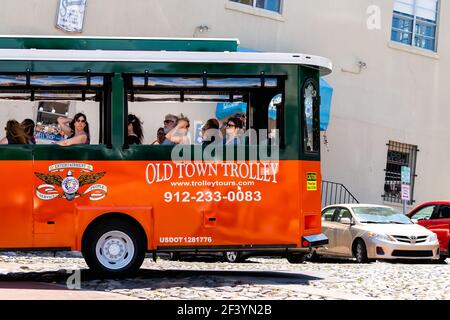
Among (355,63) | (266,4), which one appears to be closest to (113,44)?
(266,4)

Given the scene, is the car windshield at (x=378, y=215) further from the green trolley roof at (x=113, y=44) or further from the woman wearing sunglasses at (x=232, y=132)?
the green trolley roof at (x=113, y=44)

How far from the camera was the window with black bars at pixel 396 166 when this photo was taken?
84.3 feet

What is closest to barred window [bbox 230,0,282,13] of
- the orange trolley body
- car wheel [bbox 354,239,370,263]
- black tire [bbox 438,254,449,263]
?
car wheel [bbox 354,239,370,263]

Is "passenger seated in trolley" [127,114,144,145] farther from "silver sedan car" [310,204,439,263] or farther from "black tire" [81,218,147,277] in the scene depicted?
"silver sedan car" [310,204,439,263]

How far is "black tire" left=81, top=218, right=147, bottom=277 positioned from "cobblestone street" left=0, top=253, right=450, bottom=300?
250 millimetres

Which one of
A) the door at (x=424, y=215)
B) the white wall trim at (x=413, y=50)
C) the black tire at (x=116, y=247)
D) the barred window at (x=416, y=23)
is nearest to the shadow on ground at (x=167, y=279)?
the black tire at (x=116, y=247)

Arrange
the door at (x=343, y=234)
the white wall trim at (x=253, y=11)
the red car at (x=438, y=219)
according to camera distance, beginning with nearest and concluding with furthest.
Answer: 1. the door at (x=343, y=234)
2. the red car at (x=438, y=219)
3. the white wall trim at (x=253, y=11)

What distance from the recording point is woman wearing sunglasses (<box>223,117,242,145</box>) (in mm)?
11836

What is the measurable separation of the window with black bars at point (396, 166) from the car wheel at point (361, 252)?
7.91 metres

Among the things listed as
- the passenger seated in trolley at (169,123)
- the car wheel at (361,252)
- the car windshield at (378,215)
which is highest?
the passenger seated in trolley at (169,123)

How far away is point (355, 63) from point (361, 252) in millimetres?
8538

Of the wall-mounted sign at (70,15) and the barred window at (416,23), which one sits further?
the barred window at (416,23)

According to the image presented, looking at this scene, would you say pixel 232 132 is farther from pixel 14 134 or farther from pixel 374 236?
pixel 374 236

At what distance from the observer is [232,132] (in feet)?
39.0
